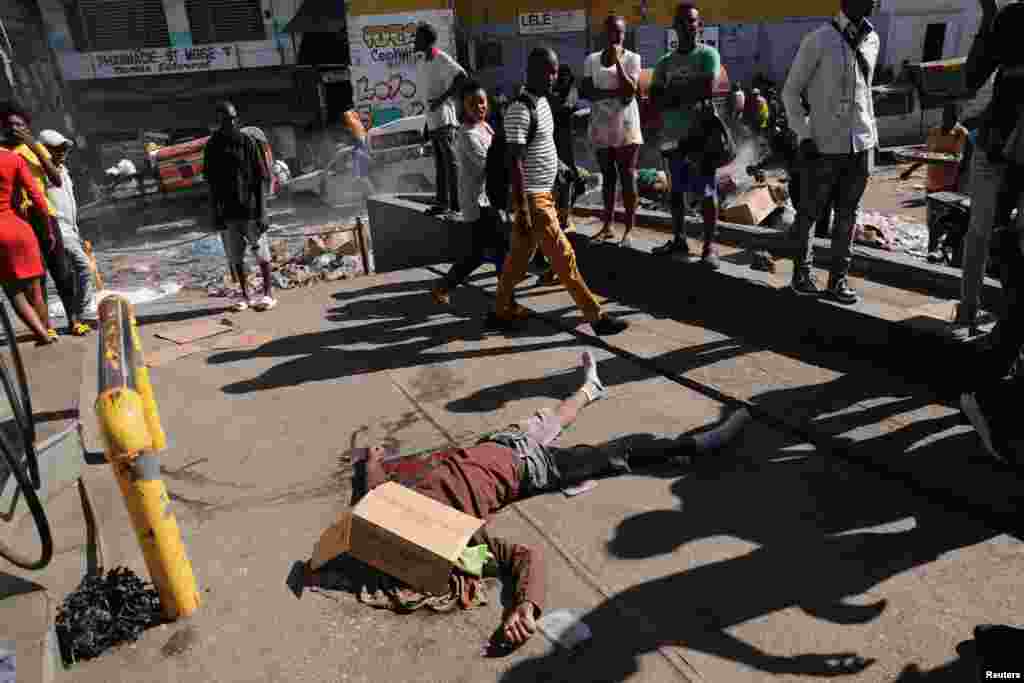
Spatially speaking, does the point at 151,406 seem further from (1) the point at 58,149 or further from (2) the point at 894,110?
(2) the point at 894,110

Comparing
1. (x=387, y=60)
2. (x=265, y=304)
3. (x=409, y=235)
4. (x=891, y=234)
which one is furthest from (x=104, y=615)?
(x=387, y=60)

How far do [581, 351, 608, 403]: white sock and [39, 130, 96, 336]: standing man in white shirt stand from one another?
17.1 ft

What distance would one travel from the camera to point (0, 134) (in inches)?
251

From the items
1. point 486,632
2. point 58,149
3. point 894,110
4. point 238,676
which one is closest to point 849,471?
point 486,632

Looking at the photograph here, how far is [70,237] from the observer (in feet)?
22.9

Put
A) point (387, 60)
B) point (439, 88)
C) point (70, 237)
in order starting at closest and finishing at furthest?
point (70, 237)
point (439, 88)
point (387, 60)

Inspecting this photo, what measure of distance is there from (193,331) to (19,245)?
152 cm

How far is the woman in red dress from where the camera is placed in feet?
19.1

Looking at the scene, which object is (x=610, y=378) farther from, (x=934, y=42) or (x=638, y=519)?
(x=934, y=42)

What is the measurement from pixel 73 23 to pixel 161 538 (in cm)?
2191

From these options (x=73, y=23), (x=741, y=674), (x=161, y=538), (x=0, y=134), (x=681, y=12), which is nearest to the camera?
(x=741, y=674)

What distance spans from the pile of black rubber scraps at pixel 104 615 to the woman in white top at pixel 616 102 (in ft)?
16.1

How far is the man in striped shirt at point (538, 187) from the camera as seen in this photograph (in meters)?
5.17

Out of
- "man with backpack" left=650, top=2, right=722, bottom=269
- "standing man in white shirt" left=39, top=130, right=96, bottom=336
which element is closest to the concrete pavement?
"man with backpack" left=650, top=2, right=722, bottom=269
